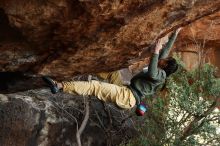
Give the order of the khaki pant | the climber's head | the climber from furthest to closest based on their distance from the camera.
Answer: the climber's head
the khaki pant
the climber

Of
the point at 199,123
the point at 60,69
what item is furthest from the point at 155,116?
the point at 60,69

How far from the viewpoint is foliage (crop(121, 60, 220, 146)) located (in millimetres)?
10094

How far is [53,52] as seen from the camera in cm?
618

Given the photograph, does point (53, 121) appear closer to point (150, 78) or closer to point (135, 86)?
point (135, 86)

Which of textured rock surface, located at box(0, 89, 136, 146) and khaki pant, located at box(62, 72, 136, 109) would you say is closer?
khaki pant, located at box(62, 72, 136, 109)

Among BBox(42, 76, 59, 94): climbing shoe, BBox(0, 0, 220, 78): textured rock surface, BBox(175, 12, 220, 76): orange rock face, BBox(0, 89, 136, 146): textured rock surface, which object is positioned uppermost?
BBox(0, 0, 220, 78): textured rock surface

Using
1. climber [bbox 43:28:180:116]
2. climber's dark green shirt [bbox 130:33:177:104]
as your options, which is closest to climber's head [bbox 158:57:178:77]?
climber [bbox 43:28:180:116]

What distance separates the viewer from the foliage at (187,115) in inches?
397

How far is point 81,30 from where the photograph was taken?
5.68 m

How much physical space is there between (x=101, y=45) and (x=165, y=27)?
0.94m

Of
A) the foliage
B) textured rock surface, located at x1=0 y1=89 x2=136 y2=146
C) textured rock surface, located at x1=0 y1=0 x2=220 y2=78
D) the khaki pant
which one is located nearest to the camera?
textured rock surface, located at x1=0 y1=0 x2=220 y2=78

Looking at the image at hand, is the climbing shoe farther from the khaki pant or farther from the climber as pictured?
the khaki pant

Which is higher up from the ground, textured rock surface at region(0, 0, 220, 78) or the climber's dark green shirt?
textured rock surface at region(0, 0, 220, 78)

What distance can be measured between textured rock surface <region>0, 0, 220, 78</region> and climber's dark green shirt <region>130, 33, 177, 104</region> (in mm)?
620
